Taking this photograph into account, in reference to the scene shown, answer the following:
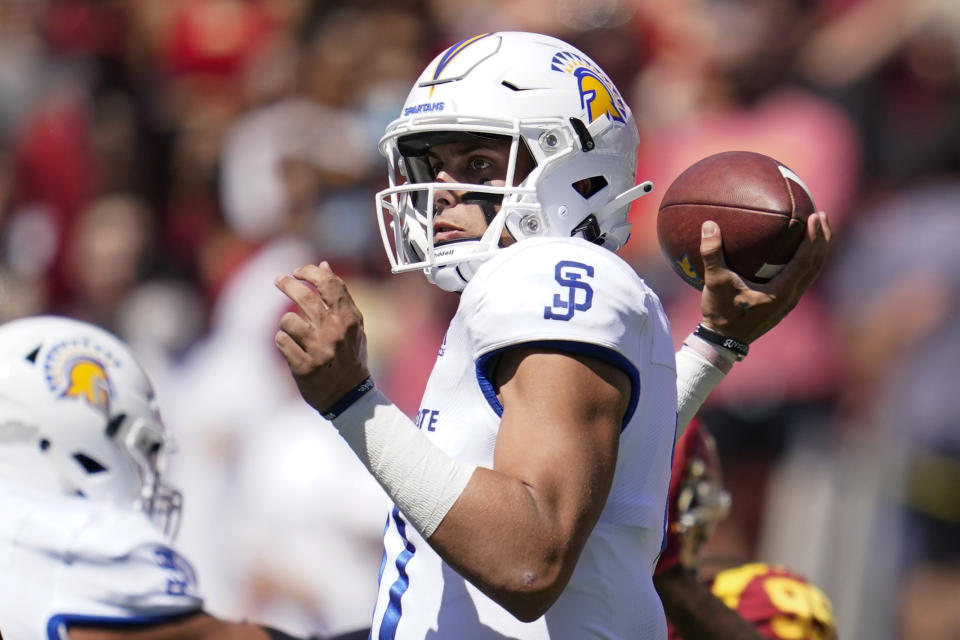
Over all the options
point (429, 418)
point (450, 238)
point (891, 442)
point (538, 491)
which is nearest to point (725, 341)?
point (450, 238)

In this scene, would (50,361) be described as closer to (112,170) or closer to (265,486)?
(265,486)

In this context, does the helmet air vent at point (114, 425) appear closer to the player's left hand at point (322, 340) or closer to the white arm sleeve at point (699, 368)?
the player's left hand at point (322, 340)

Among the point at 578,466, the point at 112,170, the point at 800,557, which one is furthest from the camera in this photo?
the point at 112,170

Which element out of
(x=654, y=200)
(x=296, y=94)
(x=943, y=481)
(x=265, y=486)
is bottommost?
(x=265, y=486)

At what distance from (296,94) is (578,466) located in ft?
22.0

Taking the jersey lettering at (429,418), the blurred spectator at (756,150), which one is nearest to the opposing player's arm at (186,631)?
the jersey lettering at (429,418)

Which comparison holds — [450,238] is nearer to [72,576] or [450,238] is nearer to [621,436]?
[621,436]

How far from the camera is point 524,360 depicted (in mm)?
2303

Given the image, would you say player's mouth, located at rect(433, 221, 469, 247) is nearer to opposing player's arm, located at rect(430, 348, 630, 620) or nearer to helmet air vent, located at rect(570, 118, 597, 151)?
helmet air vent, located at rect(570, 118, 597, 151)

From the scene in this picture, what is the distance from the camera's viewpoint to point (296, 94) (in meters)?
8.58

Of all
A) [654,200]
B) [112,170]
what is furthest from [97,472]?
[112,170]

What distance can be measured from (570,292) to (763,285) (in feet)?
2.11

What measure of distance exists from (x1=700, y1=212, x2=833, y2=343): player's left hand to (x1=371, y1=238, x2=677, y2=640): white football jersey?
0.28m

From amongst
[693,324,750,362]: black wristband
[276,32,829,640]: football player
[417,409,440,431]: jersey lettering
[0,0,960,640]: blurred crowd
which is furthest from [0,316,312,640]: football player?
[0,0,960,640]: blurred crowd
